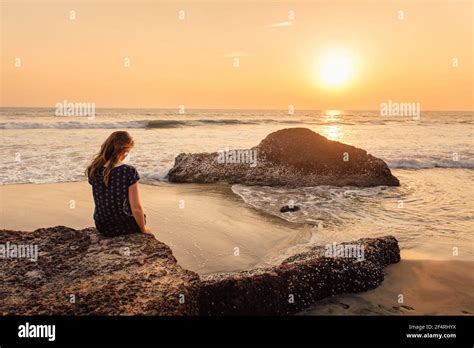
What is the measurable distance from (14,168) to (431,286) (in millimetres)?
11283

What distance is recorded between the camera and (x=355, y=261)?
4.42m

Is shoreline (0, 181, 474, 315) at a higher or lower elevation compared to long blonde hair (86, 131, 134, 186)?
lower

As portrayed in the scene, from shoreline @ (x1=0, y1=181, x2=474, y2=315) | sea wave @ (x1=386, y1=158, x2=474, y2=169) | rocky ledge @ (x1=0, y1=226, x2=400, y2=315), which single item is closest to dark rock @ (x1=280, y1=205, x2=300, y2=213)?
shoreline @ (x1=0, y1=181, x2=474, y2=315)

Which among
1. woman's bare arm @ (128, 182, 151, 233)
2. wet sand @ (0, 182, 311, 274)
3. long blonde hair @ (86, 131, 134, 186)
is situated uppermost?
long blonde hair @ (86, 131, 134, 186)

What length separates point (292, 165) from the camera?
10.5 metres

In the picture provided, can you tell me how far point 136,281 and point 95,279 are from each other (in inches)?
12.9

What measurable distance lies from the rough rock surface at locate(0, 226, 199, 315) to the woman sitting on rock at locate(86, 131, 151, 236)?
18 cm

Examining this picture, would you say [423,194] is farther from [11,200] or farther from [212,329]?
[11,200]

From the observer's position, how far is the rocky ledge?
116 inches

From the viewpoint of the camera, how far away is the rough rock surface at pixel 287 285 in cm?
354

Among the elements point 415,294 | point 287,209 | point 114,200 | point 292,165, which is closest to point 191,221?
point 287,209

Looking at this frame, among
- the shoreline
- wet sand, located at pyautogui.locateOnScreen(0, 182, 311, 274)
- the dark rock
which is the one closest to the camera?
the shoreline

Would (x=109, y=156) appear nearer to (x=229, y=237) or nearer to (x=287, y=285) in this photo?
(x=287, y=285)

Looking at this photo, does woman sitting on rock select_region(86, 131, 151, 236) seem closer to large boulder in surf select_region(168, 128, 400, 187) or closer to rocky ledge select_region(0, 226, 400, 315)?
rocky ledge select_region(0, 226, 400, 315)
